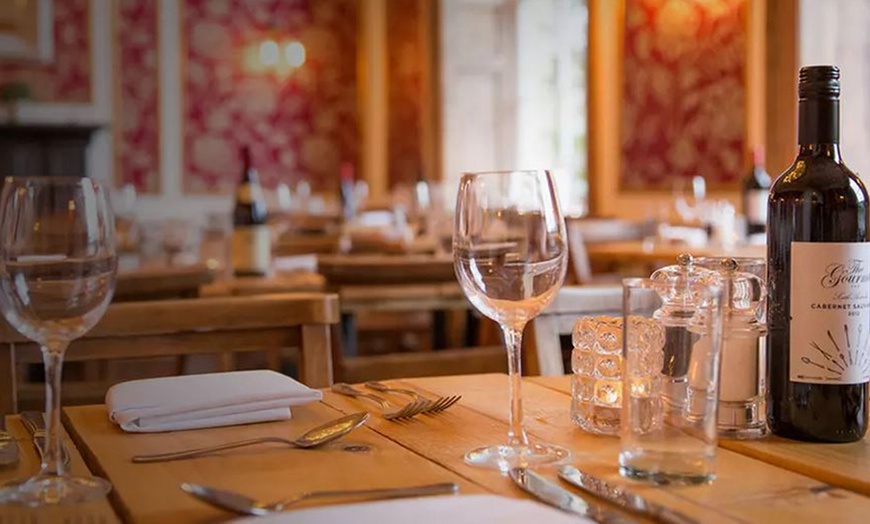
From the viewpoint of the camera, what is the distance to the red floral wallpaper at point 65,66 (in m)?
8.43

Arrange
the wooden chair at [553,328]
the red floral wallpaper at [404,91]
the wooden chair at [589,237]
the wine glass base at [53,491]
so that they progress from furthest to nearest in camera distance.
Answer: the red floral wallpaper at [404,91] < the wooden chair at [589,237] < the wooden chair at [553,328] < the wine glass base at [53,491]

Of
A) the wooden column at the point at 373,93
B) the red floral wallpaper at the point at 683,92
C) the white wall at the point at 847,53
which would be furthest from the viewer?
the wooden column at the point at 373,93

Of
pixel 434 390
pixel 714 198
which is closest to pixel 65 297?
pixel 434 390

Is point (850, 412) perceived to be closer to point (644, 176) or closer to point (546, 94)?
point (644, 176)

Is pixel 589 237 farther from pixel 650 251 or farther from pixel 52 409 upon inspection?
pixel 52 409

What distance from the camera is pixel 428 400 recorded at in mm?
1190

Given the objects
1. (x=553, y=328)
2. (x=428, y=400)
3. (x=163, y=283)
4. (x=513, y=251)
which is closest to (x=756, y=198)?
(x=163, y=283)

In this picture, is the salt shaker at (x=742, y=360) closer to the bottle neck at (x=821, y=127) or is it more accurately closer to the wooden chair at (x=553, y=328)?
the bottle neck at (x=821, y=127)

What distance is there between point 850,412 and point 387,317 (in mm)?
7350

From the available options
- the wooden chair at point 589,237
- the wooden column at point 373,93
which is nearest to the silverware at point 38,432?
the wooden chair at point 589,237

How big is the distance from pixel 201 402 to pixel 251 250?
215cm

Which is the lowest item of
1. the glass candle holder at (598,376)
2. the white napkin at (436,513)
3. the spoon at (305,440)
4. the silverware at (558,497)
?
the silverware at (558,497)

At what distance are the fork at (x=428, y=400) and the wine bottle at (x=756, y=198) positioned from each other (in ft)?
10.7

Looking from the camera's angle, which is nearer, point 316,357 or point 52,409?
point 52,409
